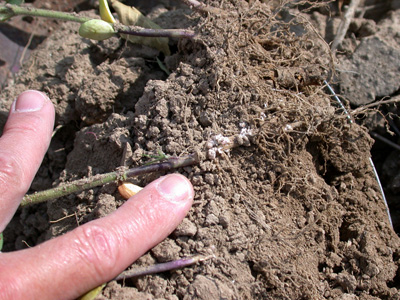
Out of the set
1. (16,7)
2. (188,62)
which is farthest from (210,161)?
(16,7)

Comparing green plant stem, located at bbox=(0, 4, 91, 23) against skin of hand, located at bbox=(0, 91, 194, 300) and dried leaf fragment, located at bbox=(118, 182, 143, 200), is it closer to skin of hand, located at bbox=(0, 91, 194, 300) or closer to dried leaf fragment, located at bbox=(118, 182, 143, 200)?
dried leaf fragment, located at bbox=(118, 182, 143, 200)

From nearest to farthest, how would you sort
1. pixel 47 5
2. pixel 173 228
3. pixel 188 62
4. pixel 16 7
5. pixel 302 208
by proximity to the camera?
pixel 173 228, pixel 302 208, pixel 188 62, pixel 16 7, pixel 47 5

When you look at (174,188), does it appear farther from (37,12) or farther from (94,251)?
(37,12)

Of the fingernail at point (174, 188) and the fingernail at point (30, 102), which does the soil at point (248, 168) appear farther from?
the fingernail at point (30, 102)

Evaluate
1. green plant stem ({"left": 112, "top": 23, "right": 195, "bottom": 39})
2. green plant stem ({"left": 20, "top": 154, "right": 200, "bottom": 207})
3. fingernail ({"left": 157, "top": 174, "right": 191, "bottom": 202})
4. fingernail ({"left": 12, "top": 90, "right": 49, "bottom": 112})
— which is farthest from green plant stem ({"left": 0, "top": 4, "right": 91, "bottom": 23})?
fingernail ({"left": 157, "top": 174, "right": 191, "bottom": 202})

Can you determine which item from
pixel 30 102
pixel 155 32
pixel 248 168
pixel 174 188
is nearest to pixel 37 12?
pixel 30 102

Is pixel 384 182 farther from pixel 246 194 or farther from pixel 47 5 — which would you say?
pixel 47 5

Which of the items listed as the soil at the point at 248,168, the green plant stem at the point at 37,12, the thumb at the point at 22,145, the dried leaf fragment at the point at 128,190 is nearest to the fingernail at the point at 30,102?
the thumb at the point at 22,145
